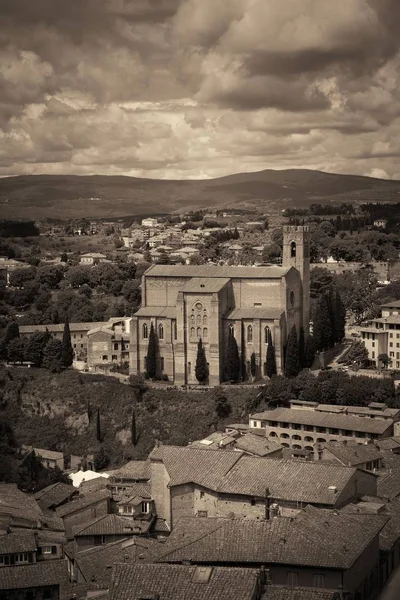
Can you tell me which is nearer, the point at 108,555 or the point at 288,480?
the point at 108,555

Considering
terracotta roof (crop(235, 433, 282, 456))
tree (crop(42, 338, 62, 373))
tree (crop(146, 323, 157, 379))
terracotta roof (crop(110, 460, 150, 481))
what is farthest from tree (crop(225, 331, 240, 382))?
terracotta roof (crop(110, 460, 150, 481))

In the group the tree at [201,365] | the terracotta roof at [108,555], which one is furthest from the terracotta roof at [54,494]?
the tree at [201,365]

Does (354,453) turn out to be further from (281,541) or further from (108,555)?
(281,541)

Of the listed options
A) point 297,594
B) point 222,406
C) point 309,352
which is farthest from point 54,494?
point 297,594

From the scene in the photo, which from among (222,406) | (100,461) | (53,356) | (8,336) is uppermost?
(8,336)

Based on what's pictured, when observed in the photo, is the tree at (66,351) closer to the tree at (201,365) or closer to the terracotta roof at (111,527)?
the tree at (201,365)

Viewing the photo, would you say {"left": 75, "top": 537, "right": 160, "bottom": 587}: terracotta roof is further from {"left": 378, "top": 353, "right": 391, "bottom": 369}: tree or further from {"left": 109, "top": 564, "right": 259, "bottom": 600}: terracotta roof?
{"left": 378, "top": 353, "right": 391, "bottom": 369}: tree
